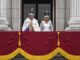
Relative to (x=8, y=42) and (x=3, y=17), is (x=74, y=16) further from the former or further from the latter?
(x=8, y=42)

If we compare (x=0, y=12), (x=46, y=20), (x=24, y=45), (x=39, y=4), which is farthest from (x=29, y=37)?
(x=39, y=4)

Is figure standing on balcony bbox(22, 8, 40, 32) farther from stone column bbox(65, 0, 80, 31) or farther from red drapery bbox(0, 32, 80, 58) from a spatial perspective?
stone column bbox(65, 0, 80, 31)

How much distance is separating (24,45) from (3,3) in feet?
14.1

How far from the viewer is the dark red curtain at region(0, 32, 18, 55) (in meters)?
23.9

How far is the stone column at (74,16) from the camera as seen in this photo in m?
26.7

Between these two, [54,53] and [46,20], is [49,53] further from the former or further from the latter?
[46,20]

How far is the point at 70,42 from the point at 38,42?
5.21 feet

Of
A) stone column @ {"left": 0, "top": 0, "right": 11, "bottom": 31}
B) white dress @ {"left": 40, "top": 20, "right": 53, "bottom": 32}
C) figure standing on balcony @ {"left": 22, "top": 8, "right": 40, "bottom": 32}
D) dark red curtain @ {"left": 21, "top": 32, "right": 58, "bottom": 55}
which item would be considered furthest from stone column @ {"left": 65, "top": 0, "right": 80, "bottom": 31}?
stone column @ {"left": 0, "top": 0, "right": 11, "bottom": 31}

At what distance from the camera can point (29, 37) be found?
79.0 ft

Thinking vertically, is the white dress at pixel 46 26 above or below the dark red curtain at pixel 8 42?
above

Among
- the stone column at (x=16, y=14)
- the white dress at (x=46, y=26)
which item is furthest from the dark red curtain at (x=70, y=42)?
the stone column at (x=16, y=14)

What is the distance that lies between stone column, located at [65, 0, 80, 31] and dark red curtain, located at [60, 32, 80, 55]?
2335mm

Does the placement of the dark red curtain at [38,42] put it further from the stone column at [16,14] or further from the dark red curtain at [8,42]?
the stone column at [16,14]

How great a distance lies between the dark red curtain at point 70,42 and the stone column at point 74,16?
2335 mm
